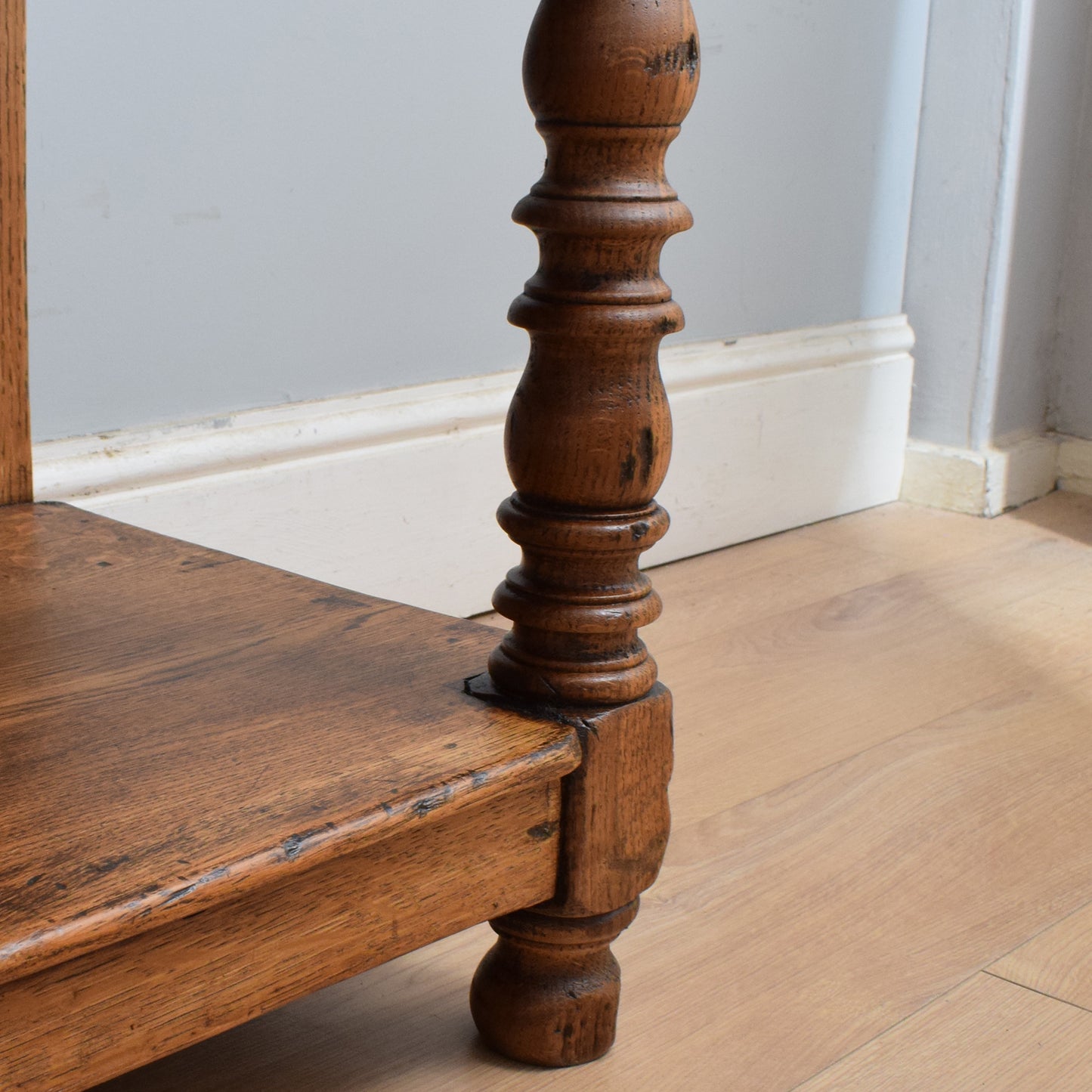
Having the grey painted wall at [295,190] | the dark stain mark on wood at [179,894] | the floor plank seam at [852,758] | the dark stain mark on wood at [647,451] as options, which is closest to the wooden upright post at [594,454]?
the dark stain mark on wood at [647,451]

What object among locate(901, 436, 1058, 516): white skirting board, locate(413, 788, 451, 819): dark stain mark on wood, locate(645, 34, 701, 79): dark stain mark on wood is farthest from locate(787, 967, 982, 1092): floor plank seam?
locate(901, 436, 1058, 516): white skirting board

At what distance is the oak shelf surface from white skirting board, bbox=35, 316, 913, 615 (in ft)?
1.18

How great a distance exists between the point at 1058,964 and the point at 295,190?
875 mm

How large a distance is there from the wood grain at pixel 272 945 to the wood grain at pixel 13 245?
451 mm

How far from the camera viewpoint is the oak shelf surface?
528mm

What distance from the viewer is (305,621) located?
2.57ft

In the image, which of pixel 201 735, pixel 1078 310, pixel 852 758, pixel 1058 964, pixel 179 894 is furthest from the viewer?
pixel 1078 310

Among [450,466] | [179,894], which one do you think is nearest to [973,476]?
[450,466]

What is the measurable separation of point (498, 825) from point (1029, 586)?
45.5 inches

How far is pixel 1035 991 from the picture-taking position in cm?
85

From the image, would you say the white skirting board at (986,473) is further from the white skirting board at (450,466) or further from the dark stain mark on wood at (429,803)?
the dark stain mark on wood at (429,803)

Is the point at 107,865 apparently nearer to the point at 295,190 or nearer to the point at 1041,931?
the point at 1041,931

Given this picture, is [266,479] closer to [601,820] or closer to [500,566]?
[500,566]

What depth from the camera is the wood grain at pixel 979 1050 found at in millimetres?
757
